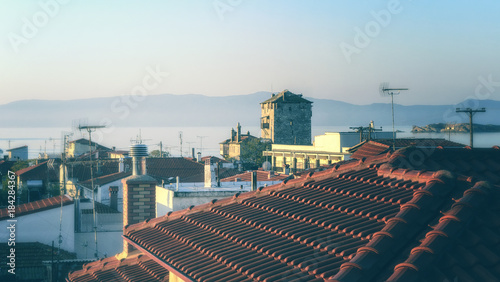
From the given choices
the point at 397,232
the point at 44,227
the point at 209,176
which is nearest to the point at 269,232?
the point at 397,232

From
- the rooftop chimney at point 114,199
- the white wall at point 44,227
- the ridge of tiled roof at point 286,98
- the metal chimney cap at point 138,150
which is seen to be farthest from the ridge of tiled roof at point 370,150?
the ridge of tiled roof at point 286,98

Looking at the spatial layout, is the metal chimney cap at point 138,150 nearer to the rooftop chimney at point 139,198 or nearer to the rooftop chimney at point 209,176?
the rooftop chimney at point 139,198

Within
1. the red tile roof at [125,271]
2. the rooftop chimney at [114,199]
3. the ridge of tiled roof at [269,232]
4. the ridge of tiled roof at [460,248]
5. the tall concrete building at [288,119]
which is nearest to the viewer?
the ridge of tiled roof at [460,248]

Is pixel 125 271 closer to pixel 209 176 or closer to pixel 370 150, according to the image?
pixel 370 150

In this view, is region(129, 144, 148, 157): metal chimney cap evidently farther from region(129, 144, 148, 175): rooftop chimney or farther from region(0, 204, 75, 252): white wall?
region(0, 204, 75, 252): white wall

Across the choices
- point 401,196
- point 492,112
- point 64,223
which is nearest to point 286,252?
point 401,196

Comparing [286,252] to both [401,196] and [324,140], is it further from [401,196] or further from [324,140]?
[324,140]

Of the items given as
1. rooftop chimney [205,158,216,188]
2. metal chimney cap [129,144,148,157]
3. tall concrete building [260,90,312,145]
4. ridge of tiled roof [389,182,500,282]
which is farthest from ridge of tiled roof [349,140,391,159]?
tall concrete building [260,90,312,145]
